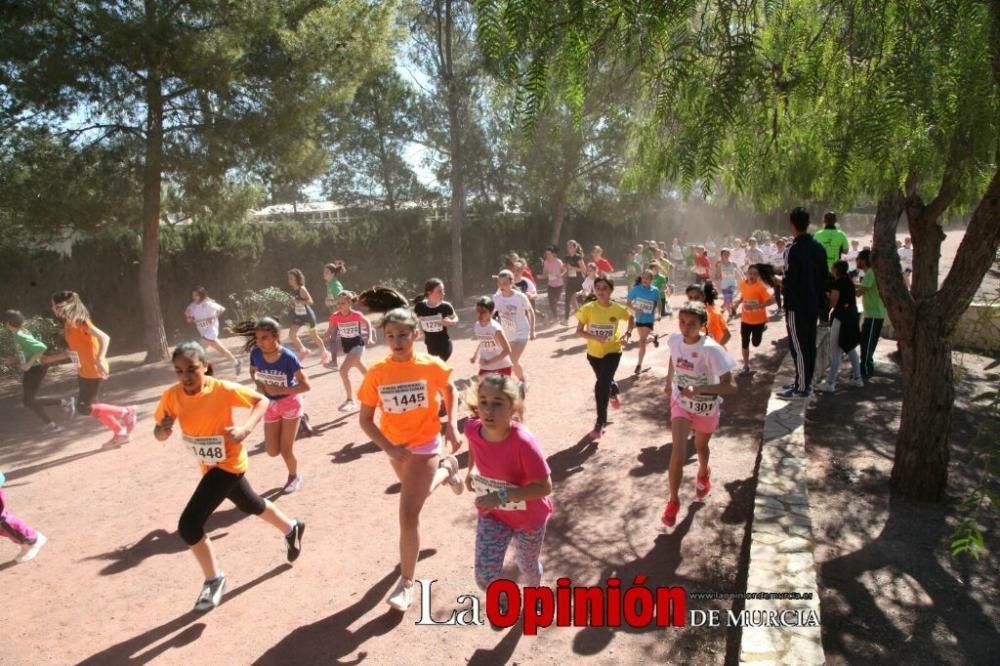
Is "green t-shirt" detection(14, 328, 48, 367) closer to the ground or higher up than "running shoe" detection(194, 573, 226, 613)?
higher up

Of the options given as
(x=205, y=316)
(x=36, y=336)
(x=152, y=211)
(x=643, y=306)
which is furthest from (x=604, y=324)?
(x=36, y=336)

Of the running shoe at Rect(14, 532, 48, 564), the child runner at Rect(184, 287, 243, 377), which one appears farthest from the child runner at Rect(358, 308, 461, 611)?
the child runner at Rect(184, 287, 243, 377)

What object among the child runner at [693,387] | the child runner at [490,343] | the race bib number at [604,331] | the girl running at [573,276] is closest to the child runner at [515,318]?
the child runner at [490,343]

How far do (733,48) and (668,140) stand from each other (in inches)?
49.2

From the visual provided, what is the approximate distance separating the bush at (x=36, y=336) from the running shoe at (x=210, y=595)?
33.5 ft

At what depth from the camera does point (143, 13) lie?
1226cm

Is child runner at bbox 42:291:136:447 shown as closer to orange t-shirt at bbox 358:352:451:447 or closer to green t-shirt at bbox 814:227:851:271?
orange t-shirt at bbox 358:352:451:447

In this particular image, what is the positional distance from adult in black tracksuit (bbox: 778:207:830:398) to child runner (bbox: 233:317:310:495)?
515 centimetres

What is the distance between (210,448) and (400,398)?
128 cm

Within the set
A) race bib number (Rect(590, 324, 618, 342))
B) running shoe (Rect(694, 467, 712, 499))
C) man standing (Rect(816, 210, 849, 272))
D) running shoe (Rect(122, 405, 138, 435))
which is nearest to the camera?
running shoe (Rect(694, 467, 712, 499))

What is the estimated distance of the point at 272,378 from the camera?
6.25 meters

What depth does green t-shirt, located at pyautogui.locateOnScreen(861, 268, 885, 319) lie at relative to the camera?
8.92m

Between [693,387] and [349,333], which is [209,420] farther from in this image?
[349,333]

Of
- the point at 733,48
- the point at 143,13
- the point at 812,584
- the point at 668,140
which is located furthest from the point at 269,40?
the point at 812,584
